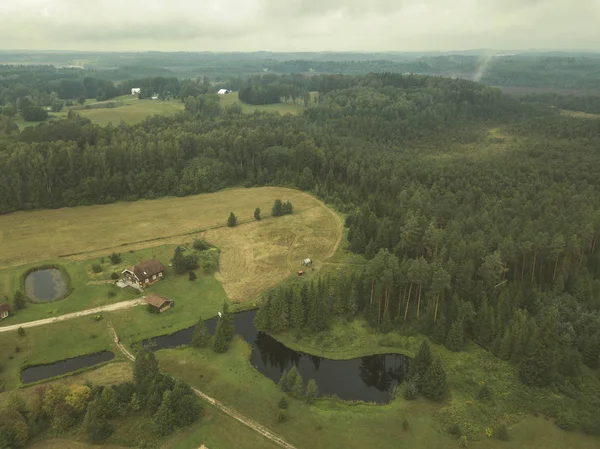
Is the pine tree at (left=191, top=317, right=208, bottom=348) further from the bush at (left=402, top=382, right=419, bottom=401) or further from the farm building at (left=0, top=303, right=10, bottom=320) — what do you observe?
the farm building at (left=0, top=303, right=10, bottom=320)

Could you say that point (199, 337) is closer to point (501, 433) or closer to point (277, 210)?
point (501, 433)

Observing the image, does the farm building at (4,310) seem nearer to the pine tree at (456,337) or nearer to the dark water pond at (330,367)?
the dark water pond at (330,367)

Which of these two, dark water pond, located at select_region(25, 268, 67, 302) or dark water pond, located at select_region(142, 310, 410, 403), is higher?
dark water pond, located at select_region(25, 268, 67, 302)

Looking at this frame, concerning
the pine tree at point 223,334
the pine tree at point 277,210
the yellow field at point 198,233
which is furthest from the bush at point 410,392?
the pine tree at point 277,210

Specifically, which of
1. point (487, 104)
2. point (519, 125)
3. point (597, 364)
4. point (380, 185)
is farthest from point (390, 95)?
point (597, 364)

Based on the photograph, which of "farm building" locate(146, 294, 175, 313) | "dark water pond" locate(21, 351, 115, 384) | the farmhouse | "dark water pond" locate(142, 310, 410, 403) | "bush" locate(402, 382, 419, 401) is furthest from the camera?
the farmhouse

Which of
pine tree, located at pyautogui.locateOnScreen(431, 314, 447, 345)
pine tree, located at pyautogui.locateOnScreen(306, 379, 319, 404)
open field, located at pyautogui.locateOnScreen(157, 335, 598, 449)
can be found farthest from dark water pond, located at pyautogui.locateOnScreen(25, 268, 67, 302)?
pine tree, located at pyautogui.locateOnScreen(431, 314, 447, 345)
